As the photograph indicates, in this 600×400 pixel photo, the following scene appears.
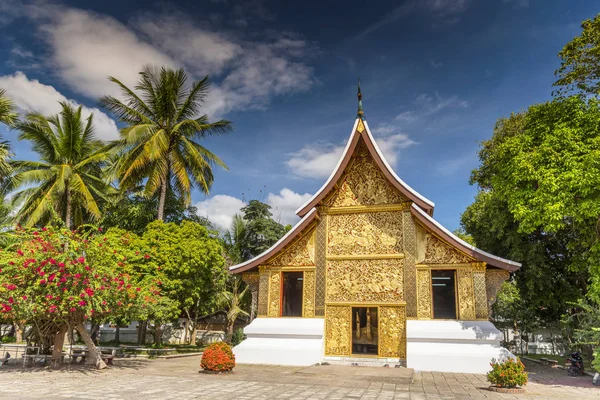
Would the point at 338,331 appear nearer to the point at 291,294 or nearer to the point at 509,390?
the point at 291,294

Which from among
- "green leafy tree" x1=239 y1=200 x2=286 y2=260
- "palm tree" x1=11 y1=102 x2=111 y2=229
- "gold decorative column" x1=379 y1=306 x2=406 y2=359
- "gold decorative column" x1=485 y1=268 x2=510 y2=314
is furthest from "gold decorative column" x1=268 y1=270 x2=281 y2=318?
"green leafy tree" x1=239 y1=200 x2=286 y2=260

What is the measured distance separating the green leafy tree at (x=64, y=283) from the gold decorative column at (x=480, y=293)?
9657mm

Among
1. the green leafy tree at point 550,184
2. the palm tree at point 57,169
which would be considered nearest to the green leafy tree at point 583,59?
the green leafy tree at point 550,184

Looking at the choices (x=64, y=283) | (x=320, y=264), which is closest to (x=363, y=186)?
(x=320, y=264)

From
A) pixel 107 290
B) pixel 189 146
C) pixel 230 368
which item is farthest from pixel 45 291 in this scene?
pixel 189 146

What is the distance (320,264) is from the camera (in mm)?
14484

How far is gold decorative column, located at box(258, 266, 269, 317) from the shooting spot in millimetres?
14672

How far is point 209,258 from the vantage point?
20.3 metres

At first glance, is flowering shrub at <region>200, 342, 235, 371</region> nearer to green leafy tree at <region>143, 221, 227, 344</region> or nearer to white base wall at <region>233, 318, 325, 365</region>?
white base wall at <region>233, 318, 325, 365</region>

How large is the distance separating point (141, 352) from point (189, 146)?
10.0 meters

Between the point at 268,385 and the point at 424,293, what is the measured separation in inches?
238

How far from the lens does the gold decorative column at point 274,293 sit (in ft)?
47.8

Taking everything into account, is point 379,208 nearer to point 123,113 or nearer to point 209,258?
point 209,258

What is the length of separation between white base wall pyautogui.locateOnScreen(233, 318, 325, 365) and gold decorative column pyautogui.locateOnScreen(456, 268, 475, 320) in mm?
4290
